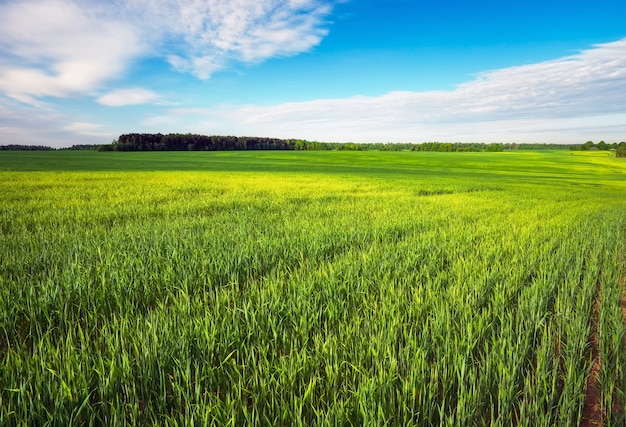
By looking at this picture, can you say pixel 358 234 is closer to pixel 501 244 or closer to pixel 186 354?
pixel 501 244

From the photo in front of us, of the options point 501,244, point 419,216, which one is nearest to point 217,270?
point 501,244

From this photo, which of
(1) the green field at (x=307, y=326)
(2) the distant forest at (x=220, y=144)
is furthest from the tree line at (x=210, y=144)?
(1) the green field at (x=307, y=326)

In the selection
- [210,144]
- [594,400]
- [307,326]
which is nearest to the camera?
[594,400]

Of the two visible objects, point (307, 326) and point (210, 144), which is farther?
point (210, 144)

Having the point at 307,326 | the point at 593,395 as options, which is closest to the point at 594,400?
the point at 593,395

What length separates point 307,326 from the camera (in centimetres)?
367

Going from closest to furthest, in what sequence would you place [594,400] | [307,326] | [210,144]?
1. [594,400]
2. [307,326]
3. [210,144]

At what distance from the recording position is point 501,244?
796cm

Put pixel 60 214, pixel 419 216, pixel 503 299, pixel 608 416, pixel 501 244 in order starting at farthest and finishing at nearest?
pixel 419 216 < pixel 60 214 < pixel 501 244 < pixel 503 299 < pixel 608 416

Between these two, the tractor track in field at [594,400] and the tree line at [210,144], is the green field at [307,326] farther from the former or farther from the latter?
the tree line at [210,144]

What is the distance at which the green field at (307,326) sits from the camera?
251 cm

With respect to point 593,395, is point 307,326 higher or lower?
higher

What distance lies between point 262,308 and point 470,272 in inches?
148

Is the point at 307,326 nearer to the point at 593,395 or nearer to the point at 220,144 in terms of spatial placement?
the point at 593,395
